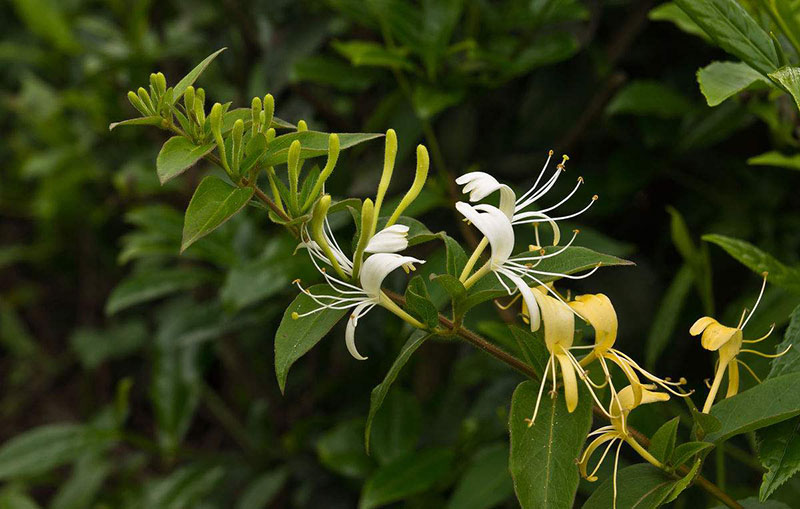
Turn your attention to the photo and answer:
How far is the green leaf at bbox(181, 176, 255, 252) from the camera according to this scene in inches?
19.3

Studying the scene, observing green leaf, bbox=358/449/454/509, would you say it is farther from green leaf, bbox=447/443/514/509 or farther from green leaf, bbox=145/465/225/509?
green leaf, bbox=145/465/225/509

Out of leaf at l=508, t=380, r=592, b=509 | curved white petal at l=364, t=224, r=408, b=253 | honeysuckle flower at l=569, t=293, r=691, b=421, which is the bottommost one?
Answer: leaf at l=508, t=380, r=592, b=509

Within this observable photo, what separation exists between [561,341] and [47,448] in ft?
3.21

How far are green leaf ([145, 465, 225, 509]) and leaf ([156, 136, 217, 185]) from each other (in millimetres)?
766

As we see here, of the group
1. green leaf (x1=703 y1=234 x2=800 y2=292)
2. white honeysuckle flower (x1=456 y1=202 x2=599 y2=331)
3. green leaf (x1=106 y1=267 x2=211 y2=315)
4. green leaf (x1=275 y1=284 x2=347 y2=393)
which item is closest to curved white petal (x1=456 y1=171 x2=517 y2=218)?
white honeysuckle flower (x1=456 y1=202 x2=599 y2=331)

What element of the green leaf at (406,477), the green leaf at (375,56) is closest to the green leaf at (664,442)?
the green leaf at (406,477)

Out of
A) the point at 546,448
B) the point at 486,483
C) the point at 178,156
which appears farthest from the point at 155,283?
the point at 546,448

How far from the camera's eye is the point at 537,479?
0.46 m

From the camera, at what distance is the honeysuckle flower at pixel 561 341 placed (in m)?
0.47

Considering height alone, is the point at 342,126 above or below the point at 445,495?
above

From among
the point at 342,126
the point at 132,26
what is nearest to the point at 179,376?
the point at 342,126

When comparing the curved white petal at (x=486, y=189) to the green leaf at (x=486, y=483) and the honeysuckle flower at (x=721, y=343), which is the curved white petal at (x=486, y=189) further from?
the green leaf at (x=486, y=483)

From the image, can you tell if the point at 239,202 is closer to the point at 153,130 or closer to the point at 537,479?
the point at 537,479

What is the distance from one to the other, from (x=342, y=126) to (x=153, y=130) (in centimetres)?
45
